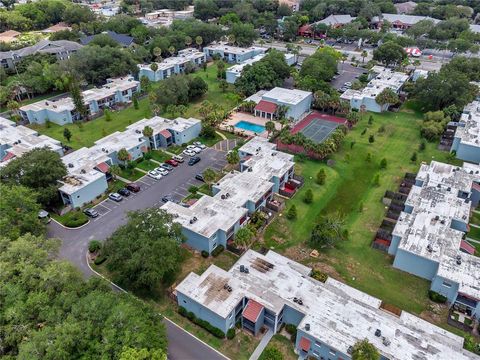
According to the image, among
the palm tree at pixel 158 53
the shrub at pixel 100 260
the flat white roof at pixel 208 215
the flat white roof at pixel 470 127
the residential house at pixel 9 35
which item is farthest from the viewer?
the residential house at pixel 9 35

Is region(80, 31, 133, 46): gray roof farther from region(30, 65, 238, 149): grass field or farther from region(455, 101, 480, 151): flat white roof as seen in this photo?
region(455, 101, 480, 151): flat white roof

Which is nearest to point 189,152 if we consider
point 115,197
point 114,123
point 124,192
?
point 124,192

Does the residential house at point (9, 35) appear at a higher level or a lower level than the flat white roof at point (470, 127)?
higher

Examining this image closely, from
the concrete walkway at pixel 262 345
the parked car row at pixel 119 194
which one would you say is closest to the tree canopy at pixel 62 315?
the concrete walkway at pixel 262 345

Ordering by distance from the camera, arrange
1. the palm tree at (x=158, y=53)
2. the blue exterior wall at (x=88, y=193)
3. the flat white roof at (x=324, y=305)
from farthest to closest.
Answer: the palm tree at (x=158, y=53), the blue exterior wall at (x=88, y=193), the flat white roof at (x=324, y=305)

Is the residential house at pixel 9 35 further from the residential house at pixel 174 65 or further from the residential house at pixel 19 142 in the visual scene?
the residential house at pixel 19 142

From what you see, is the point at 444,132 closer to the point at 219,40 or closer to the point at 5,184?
the point at 5,184

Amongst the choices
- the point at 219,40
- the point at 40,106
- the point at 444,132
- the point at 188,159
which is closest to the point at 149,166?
the point at 188,159
